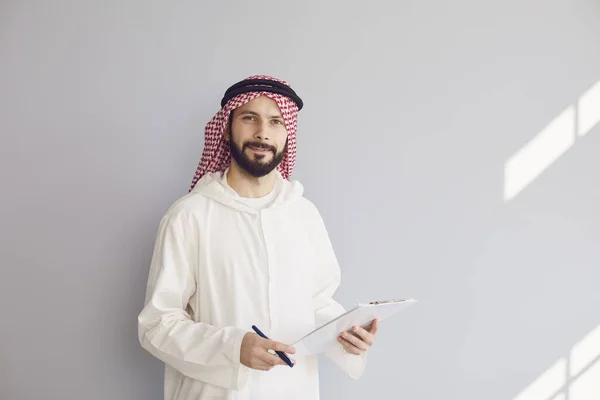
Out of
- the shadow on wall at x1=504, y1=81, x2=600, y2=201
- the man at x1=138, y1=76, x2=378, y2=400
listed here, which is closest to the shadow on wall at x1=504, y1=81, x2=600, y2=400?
A: the shadow on wall at x1=504, y1=81, x2=600, y2=201

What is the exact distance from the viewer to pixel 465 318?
258 centimetres

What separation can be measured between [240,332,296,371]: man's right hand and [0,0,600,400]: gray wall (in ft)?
2.42

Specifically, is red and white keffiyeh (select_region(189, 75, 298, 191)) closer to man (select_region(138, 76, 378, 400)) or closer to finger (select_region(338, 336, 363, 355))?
man (select_region(138, 76, 378, 400))

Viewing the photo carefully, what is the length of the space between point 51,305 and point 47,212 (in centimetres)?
37

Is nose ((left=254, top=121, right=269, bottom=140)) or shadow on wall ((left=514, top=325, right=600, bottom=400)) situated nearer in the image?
nose ((left=254, top=121, right=269, bottom=140))

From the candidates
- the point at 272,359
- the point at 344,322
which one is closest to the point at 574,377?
the point at 344,322

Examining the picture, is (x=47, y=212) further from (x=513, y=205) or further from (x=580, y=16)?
(x=580, y=16)

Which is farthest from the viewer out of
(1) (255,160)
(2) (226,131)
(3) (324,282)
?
(3) (324,282)

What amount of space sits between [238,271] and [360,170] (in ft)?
2.73

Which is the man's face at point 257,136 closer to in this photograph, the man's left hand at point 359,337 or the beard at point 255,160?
the beard at point 255,160

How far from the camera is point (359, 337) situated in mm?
1926

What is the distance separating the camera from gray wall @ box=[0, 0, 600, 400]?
2338 mm

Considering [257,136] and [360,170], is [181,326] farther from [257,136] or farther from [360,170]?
[360,170]

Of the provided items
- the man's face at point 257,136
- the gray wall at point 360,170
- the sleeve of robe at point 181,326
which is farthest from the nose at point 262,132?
the gray wall at point 360,170
